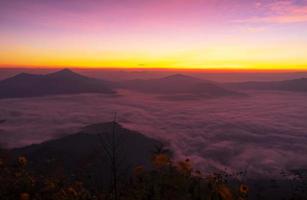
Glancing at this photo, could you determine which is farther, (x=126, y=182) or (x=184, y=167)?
(x=126, y=182)

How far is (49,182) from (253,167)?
57662 millimetres

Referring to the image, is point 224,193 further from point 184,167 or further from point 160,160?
point 160,160

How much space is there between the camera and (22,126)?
10438cm

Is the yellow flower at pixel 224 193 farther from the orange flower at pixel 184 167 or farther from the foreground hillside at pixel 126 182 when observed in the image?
the orange flower at pixel 184 167

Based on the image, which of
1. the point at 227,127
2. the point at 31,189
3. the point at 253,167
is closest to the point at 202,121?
the point at 227,127

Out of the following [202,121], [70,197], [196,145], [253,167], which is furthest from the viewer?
[202,121]

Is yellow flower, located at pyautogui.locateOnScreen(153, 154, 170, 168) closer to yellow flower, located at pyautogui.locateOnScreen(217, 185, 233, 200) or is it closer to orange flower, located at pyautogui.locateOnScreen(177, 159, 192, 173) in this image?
orange flower, located at pyautogui.locateOnScreen(177, 159, 192, 173)

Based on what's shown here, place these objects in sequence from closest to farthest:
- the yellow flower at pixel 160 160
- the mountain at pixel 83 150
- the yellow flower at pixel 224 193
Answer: the yellow flower at pixel 224 193, the yellow flower at pixel 160 160, the mountain at pixel 83 150

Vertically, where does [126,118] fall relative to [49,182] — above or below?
below

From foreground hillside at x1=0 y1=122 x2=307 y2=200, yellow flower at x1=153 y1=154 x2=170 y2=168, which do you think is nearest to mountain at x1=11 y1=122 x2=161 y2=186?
foreground hillside at x1=0 y1=122 x2=307 y2=200

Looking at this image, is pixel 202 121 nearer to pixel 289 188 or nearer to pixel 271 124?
pixel 271 124

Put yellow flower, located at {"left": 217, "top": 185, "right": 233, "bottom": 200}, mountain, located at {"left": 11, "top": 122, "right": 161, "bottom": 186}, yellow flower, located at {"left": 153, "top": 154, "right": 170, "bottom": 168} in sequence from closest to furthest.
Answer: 1. yellow flower, located at {"left": 217, "top": 185, "right": 233, "bottom": 200}
2. yellow flower, located at {"left": 153, "top": 154, "right": 170, "bottom": 168}
3. mountain, located at {"left": 11, "top": 122, "right": 161, "bottom": 186}

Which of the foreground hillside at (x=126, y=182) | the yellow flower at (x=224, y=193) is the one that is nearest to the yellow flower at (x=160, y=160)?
the foreground hillside at (x=126, y=182)

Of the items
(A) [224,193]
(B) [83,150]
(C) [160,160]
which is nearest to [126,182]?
(C) [160,160]
